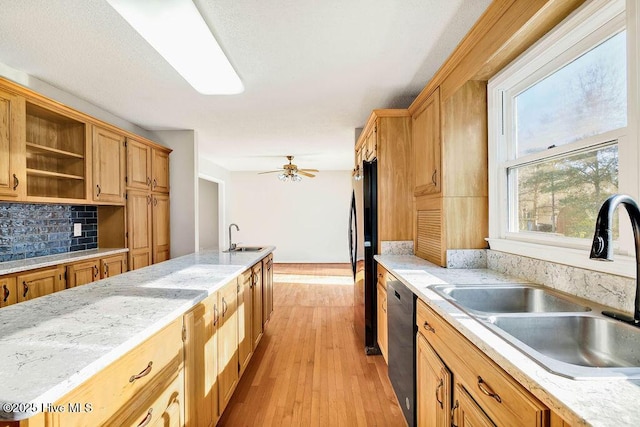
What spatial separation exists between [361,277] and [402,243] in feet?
1.70

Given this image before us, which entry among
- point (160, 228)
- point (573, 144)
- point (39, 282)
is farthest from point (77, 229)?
point (573, 144)

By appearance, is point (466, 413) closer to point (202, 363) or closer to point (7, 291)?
point (202, 363)

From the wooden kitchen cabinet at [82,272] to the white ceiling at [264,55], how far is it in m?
1.63

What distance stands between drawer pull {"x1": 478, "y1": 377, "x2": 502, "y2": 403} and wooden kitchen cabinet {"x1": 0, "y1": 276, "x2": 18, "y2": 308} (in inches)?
112

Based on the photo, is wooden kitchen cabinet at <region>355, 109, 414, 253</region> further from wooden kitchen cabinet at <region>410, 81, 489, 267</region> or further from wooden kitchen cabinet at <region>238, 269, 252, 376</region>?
wooden kitchen cabinet at <region>238, 269, 252, 376</region>

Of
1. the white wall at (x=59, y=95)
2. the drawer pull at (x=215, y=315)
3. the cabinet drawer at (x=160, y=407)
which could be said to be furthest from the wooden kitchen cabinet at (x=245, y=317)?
the white wall at (x=59, y=95)

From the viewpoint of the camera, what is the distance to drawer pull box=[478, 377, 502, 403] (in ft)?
2.80

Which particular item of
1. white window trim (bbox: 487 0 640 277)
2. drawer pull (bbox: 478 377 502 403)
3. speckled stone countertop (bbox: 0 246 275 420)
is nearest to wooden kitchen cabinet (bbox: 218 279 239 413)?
speckled stone countertop (bbox: 0 246 275 420)

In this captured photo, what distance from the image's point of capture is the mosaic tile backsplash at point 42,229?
249 centimetres

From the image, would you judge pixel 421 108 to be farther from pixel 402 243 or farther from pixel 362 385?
pixel 362 385

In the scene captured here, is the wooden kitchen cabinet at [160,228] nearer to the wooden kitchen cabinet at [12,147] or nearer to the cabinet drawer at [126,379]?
the wooden kitchen cabinet at [12,147]

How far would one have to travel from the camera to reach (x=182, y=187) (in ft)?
13.8

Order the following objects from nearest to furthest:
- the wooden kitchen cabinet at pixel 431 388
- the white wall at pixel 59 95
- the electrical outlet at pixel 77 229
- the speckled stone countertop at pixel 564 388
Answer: the speckled stone countertop at pixel 564 388 < the wooden kitchen cabinet at pixel 431 388 < the white wall at pixel 59 95 < the electrical outlet at pixel 77 229

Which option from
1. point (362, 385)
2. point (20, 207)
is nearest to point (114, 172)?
point (20, 207)
